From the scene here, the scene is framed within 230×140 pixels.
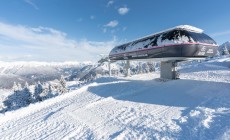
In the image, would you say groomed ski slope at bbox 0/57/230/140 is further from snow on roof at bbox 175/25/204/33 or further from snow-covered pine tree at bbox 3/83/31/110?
snow-covered pine tree at bbox 3/83/31/110

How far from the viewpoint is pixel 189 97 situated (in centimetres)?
1214

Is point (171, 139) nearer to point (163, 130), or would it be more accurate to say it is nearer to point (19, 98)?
point (163, 130)

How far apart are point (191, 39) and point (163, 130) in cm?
1158

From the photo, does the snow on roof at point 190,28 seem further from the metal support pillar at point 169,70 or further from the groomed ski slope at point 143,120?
the groomed ski slope at point 143,120

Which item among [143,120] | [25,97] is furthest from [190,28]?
[25,97]

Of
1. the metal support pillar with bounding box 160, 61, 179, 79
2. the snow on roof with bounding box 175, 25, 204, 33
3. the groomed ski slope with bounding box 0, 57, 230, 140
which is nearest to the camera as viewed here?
the groomed ski slope with bounding box 0, 57, 230, 140

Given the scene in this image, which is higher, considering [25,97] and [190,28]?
[190,28]

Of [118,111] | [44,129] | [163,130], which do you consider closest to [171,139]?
[163,130]

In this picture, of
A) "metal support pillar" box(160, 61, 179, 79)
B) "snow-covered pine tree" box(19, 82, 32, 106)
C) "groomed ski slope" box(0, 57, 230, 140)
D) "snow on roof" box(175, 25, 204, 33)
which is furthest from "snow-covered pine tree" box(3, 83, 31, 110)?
"snow on roof" box(175, 25, 204, 33)

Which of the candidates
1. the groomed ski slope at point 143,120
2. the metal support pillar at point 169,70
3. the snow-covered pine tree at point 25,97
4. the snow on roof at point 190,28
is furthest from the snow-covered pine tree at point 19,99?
the snow on roof at point 190,28

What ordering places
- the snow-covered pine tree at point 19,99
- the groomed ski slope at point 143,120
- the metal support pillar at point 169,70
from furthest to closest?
1. the snow-covered pine tree at point 19,99
2. the metal support pillar at point 169,70
3. the groomed ski slope at point 143,120

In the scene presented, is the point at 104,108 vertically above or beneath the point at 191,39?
beneath

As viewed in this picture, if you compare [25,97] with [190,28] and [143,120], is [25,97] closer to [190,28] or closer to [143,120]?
[190,28]

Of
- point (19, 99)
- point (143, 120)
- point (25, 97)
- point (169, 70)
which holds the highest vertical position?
point (169, 70)
